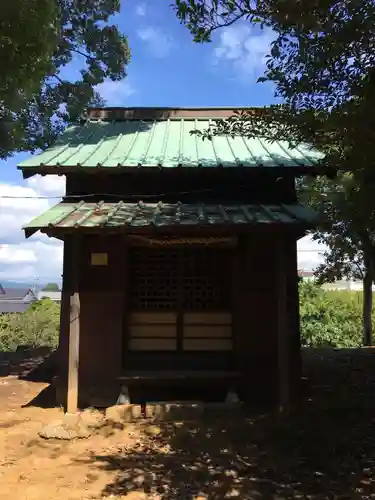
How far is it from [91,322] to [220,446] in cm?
306

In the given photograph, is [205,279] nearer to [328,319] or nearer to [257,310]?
[257,310]

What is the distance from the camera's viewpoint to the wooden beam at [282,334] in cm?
695

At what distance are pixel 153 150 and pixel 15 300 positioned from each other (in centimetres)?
3873

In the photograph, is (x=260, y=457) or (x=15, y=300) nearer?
(x=260, y=457)

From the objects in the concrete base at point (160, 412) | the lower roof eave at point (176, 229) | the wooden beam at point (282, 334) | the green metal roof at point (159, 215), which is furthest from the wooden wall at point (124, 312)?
the lower roof eave at point (176, 229)

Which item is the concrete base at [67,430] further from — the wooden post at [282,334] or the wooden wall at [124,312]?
the wooden post at [282,334]

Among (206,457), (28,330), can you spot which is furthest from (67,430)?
(28,330)

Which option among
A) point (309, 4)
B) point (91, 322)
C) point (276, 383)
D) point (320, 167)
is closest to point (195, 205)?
point (320, 167)

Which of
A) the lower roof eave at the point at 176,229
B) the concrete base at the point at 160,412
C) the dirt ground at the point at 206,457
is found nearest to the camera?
the dirt ground at the point at 206,457

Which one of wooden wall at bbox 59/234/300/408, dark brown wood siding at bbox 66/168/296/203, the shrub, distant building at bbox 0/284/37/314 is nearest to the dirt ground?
wooden wall at bbox 59/234/300/408

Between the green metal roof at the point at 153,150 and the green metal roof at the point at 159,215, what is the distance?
2.35 feet

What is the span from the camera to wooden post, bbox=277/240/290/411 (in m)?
6.95

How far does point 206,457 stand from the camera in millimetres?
5375

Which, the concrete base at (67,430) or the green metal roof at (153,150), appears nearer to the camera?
the concrete base at (67,430)
